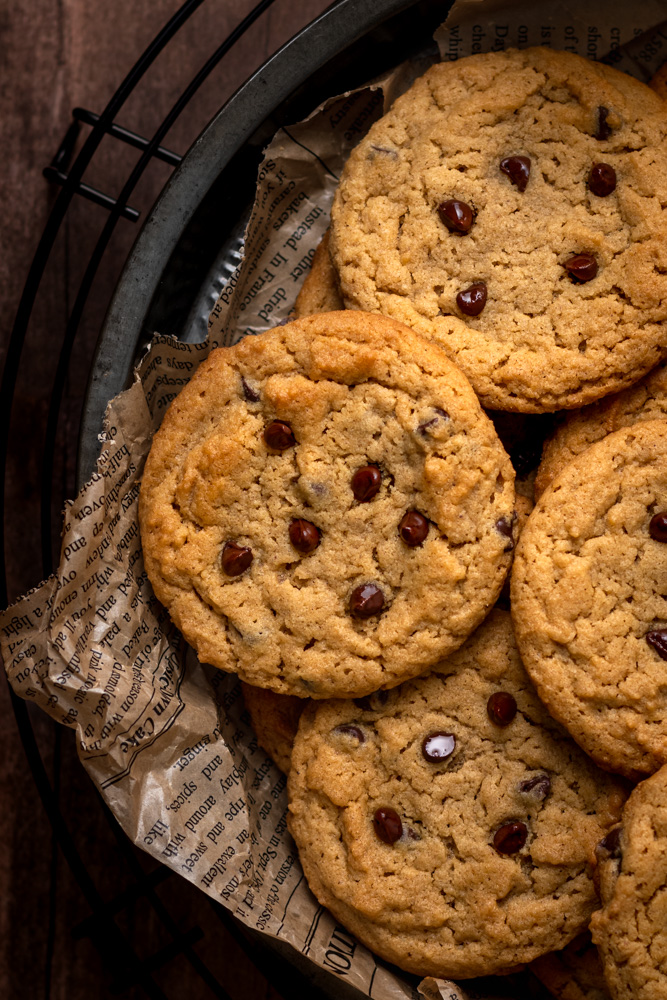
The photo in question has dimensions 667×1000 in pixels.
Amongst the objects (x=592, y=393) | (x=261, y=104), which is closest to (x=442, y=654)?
(x=592, y=393)

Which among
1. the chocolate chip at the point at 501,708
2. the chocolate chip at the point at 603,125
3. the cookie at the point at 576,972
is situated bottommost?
the cookie at the point at 576,972

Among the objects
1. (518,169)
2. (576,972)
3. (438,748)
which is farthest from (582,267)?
(576,972)

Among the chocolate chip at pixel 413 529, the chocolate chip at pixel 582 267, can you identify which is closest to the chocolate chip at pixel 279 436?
the chocolate chip at pixel 413 529

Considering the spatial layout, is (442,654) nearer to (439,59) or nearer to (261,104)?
(261,104)

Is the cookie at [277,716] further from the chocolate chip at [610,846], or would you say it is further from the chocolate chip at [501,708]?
the chocolate chip at [610,846]

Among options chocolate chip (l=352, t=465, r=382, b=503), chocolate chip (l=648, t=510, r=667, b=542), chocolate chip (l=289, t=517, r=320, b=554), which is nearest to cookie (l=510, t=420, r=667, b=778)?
chocolate chip (l=648, t=510, r=667, b=542)

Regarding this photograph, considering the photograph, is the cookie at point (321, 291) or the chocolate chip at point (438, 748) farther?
the cookie at point (321, 291)
